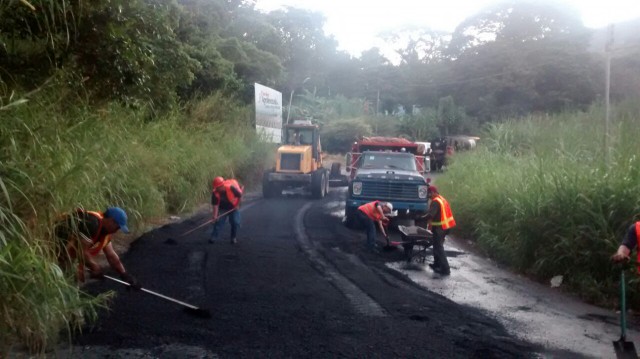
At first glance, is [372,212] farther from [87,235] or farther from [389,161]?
[87,235]

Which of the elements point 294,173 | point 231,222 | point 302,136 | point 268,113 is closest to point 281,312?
point 231,222

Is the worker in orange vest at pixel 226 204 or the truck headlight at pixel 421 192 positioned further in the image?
the truck headlight at pixel 421 192

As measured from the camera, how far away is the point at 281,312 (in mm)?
7879

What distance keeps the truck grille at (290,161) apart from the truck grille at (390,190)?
759 cm

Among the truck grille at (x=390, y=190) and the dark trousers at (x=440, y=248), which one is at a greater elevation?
the truck grille at (x=390, y=190)

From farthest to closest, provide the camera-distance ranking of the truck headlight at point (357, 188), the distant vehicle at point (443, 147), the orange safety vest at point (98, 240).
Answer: the distant vehicle at point (443, 147) → the truck headlight at point (357, 188) → the orange safety vest at point (98, 240)

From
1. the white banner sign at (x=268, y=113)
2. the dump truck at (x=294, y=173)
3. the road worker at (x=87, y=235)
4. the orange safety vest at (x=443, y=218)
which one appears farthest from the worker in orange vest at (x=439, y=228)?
the white banner sign at (x=268, y=113)

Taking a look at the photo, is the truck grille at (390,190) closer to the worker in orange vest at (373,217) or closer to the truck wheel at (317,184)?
the worker in orange vest at (373,217)

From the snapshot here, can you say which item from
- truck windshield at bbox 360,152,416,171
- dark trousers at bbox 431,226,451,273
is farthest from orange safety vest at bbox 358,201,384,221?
truck windshield at bbox 360,152,416,171

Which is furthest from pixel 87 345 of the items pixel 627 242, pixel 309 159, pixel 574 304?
pixel 309 159

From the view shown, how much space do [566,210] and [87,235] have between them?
715 centimetres

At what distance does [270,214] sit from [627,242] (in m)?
12.0

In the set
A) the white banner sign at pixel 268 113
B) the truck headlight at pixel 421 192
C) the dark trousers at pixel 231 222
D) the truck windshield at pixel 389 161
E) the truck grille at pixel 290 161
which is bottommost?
the dark trousers at pixel 231 222

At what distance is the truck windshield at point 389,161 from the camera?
17.5 m
